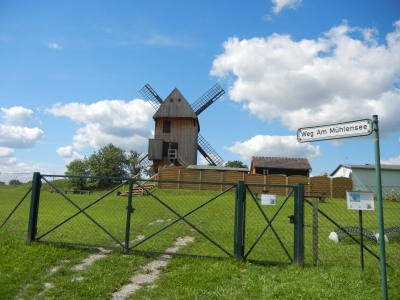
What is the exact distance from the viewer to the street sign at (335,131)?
4.18 metres

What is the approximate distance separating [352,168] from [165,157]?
795 inches

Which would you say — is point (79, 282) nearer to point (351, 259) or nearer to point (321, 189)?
point (351, 259)

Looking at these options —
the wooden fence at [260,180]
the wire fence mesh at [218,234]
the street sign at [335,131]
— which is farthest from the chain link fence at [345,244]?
the wooden fence at [260,180]

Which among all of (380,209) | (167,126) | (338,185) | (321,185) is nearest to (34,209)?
(380,209)

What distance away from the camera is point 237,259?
6516 millimetres

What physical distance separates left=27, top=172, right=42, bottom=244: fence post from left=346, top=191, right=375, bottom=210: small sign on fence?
674 centimetres

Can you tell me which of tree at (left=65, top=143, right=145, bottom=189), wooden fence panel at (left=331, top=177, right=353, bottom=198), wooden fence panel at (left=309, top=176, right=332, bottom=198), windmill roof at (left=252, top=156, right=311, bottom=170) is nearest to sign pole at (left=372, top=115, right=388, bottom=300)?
wooden fence panel at (left=309, top=176, right=332, bottom=198)

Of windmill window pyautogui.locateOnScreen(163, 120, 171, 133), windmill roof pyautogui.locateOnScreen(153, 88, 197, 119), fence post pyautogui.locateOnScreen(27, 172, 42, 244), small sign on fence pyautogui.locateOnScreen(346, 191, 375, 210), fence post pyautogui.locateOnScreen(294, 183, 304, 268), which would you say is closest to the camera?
small sign on fence pyautogui.locateOnScreen(346, 191, 375, 210)

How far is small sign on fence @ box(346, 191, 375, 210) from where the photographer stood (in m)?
5.63

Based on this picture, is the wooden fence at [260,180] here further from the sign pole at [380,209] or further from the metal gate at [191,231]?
the sign pole at [380,209]

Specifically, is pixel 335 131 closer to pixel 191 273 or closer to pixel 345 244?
pixel 191 273

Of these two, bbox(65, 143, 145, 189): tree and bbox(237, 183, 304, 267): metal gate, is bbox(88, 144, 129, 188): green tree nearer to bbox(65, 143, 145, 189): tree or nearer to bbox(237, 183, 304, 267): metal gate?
bbox(65, 143, 145, 189): tree

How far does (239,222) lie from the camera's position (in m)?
6.66

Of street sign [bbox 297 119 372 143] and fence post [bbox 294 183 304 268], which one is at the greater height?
street sign [bbox 297 119 372 143]
